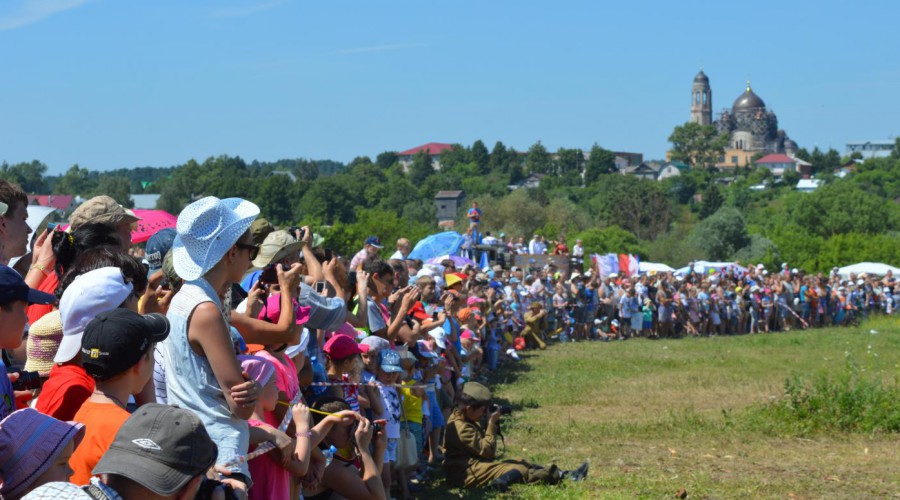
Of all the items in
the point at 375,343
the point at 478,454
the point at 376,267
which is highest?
the point at 376,267

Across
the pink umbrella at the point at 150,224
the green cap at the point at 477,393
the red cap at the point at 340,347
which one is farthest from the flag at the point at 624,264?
the red cap at the point at 340,347

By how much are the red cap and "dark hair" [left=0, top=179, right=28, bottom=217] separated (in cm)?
223

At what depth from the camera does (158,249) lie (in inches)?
232

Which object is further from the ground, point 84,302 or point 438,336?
point 84,302

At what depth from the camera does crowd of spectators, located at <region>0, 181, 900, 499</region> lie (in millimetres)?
3068

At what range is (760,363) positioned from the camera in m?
20.2

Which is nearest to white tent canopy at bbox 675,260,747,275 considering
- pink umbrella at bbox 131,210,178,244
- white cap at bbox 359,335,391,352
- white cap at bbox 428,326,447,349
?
white cap at bbox 428,326,447,349

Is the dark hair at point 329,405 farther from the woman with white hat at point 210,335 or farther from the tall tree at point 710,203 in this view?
the tall tree at point 710,203

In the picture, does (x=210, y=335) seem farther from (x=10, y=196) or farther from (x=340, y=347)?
(x=340, y=347)

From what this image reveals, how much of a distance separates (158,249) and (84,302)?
1811 mm

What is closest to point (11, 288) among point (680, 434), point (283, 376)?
point (283, 376)

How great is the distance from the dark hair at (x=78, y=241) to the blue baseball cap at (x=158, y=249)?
52 cm

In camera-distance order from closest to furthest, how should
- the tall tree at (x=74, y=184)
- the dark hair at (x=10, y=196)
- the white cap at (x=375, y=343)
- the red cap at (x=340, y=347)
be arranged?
the dark hair at (x=10, y=196) < the red cap at (x=340, y=347) < the white cap at (x=375, y=343) < the tall tree at (x=74, y=184)

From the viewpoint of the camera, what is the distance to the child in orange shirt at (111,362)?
361 centimetres
